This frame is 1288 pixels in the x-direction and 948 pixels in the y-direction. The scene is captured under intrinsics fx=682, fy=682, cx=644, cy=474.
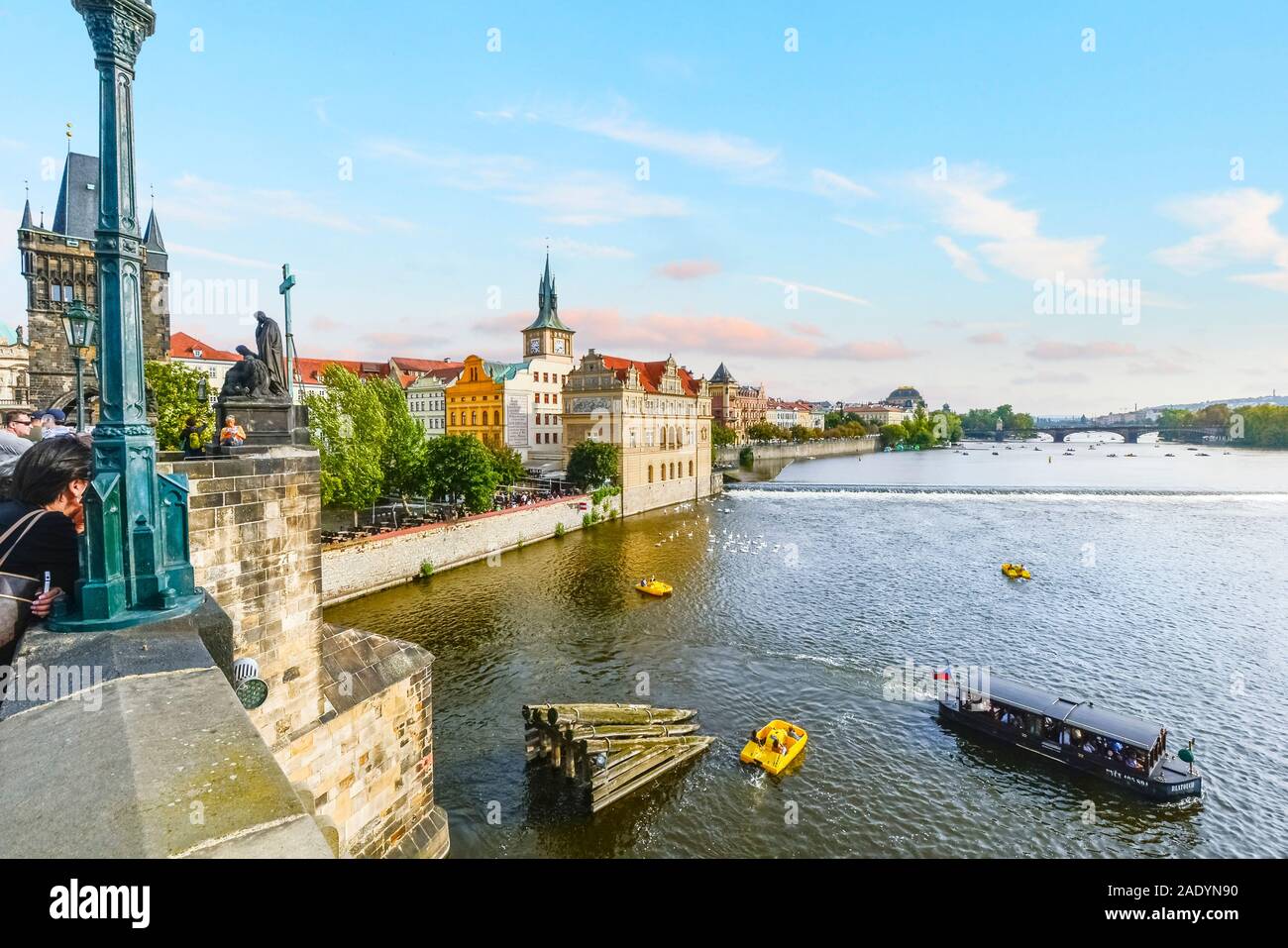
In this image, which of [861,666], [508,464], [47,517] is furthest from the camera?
[508,464]

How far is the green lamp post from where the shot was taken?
477 centimetres

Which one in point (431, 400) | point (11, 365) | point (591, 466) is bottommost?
point (591, 466)

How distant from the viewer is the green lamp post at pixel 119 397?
15.7 feet

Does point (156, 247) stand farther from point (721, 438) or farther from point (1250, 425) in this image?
point (1250, 425)

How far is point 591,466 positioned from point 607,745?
40.2m

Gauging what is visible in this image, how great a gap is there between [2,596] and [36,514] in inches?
33.6

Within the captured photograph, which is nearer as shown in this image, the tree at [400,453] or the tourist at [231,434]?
the tourist at [231,434]

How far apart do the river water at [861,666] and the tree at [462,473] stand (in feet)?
13.6

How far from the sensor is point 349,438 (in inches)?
1439

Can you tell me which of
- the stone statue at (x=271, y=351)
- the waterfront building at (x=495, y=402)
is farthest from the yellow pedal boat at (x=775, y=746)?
the waterfront building at (x=495, y=402)

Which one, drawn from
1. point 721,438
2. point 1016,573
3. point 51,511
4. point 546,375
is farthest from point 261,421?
point 721,438

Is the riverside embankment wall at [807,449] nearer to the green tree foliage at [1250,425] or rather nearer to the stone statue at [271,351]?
the green tree foliage at [1250,425]

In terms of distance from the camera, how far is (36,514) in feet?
17.4

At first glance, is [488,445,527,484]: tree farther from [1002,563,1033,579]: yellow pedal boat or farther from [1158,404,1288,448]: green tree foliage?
[1158,404,1288,448]: green tree foliage
